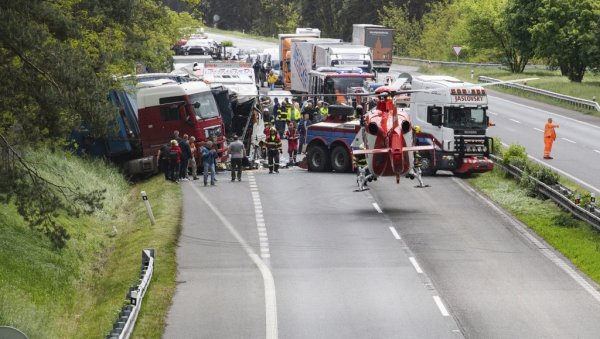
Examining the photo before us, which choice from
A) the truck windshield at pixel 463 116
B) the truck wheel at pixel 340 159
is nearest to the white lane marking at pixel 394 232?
the truck windshield at pixel 463 116

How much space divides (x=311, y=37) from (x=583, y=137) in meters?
33.8

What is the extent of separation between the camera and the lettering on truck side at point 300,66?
63.3 metres

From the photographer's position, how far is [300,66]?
65625mm

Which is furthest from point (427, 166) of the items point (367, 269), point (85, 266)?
point (85, 266)

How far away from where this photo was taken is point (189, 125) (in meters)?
39.3

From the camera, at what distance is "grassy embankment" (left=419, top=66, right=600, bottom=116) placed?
2458 inches

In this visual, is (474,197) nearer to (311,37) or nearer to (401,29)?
(311,37)

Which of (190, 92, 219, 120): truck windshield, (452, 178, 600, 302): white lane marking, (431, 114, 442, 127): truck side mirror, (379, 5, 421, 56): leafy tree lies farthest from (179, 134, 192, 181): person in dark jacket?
(379, 5, 421, 56): leafy tree

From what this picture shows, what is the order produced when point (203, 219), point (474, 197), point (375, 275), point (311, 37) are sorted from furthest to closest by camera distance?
point (311, 37), point (474, 197), point (203, 219), point (375, 275)

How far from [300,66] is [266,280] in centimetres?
4220

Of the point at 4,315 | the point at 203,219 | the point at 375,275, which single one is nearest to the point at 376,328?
the point at 375,275

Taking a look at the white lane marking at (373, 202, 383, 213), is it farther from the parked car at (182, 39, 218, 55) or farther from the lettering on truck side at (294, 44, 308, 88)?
the parked car at (182, 39, 218, 55)

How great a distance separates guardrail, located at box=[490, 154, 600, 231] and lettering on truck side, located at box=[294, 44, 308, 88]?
95.6ft

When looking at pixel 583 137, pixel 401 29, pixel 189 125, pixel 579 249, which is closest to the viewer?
pixel 579 249
